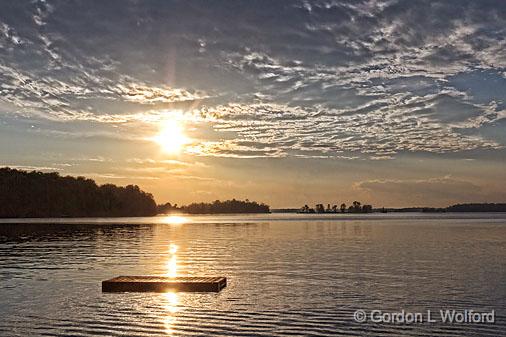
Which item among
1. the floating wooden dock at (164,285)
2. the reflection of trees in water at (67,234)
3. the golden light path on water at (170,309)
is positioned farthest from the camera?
the reflection of trees in water at (67,234)

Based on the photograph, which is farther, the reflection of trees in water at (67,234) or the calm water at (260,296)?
the reflection of trees in water at (67,234)

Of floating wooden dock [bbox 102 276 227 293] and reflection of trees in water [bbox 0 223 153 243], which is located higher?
reflection of trees in water [bbox 0 223 153 243]

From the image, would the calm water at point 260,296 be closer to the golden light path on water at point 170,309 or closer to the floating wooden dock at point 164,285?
the golden light path on water at point 170,309

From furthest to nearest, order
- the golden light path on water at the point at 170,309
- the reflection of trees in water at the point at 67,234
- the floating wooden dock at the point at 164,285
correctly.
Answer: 1. the reflection of trees in water at the point at 67,234
2. the floating wooden dock at the point at 164,285
3. the golden light path on water at the point at 170,309

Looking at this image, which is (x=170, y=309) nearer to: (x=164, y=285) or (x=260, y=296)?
(x=260, y=296)

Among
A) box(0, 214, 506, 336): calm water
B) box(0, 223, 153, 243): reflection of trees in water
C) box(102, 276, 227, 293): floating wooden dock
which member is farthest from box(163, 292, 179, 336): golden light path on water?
box(0, 223, 153, 243): reflection of trees in water

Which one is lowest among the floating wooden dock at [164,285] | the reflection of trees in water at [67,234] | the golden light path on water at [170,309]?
the golden light path on water at [170,309]

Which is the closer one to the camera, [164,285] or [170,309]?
[170,309]

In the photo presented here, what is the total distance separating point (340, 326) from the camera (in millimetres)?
25188

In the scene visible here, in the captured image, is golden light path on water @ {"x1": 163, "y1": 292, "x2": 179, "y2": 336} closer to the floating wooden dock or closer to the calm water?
the calm water

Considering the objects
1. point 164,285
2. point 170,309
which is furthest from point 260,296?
point 164,285

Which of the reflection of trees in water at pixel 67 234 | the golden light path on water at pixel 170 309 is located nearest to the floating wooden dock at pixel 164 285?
the golden light path on water at pixel 170 309

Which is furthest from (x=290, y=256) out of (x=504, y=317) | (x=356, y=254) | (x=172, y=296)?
(x=504, y=317)

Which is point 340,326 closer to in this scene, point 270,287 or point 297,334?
point 297,334
